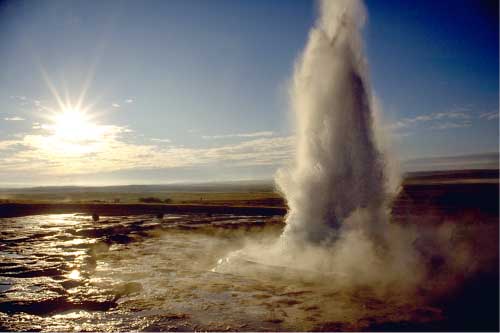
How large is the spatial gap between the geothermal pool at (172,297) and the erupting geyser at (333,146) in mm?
3970

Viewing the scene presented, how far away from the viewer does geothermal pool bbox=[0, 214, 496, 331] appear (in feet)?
24.7

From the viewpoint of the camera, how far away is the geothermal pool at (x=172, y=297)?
7.54m

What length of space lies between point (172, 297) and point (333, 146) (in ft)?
30.3

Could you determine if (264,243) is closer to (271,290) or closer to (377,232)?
(377,232)

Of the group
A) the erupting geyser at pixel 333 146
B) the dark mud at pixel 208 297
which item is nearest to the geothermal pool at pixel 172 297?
the dark mud at pixel 208 297

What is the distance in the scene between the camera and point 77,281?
1081cm

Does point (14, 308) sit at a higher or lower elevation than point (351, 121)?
lower

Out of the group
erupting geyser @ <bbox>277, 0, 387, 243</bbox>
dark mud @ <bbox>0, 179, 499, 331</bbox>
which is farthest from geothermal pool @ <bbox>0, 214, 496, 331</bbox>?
erupting geyser @ <bbox>277, 0, 387, 243</bbox>

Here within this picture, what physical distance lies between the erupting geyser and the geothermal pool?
3.97m

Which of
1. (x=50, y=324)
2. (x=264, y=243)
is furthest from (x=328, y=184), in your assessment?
(x=50, y=324)

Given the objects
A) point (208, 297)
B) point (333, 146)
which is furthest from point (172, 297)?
point (333, 146)

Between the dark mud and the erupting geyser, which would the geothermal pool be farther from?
the erupting geyser

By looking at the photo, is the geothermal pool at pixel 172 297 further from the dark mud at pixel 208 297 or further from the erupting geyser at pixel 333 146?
the erupting geyser at pixel 333 146

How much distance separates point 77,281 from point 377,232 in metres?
11.1
